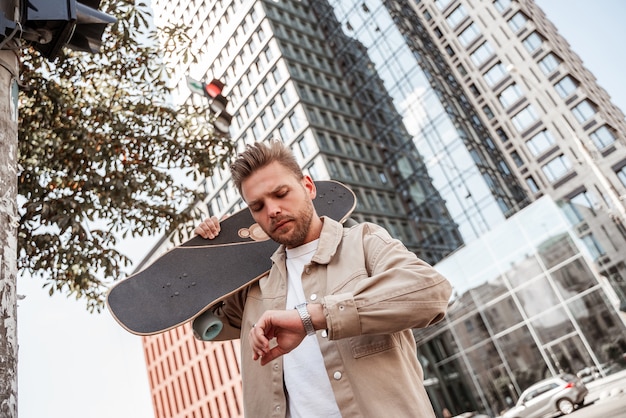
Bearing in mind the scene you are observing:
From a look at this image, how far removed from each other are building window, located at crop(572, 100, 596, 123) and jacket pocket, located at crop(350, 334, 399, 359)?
42351 mm

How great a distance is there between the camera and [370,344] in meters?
1.59

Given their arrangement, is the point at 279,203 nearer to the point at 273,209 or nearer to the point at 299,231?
the point at 273,209

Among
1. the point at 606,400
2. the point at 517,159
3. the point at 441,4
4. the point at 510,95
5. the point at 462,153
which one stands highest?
Result: the point at 441,4

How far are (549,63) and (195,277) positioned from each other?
44.3 meters

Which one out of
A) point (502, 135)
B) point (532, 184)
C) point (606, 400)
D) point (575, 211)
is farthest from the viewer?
point (502, 135)

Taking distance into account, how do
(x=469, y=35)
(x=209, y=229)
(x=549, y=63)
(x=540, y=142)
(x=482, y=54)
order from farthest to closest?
(x=469, y=35) < (x=482, y=54) < (x=549, y=63) < (x=540, y=142) < (x=209, y=229)

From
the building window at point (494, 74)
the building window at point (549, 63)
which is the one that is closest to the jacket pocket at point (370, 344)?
the building window at point (549, 63)

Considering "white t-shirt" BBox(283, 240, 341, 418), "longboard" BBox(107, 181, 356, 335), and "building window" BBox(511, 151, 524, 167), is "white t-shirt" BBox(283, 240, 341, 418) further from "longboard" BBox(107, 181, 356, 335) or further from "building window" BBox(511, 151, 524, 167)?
"building window" BBox(511, 151, 524, 167)

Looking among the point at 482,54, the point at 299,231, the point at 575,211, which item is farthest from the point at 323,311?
the point at 482,54

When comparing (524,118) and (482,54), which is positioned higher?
(482,54)

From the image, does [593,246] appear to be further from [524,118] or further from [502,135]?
[502,135]

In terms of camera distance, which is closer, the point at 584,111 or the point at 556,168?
the point at 556,168

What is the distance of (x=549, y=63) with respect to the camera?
39562 mm

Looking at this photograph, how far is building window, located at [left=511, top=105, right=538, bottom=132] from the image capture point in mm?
39116
